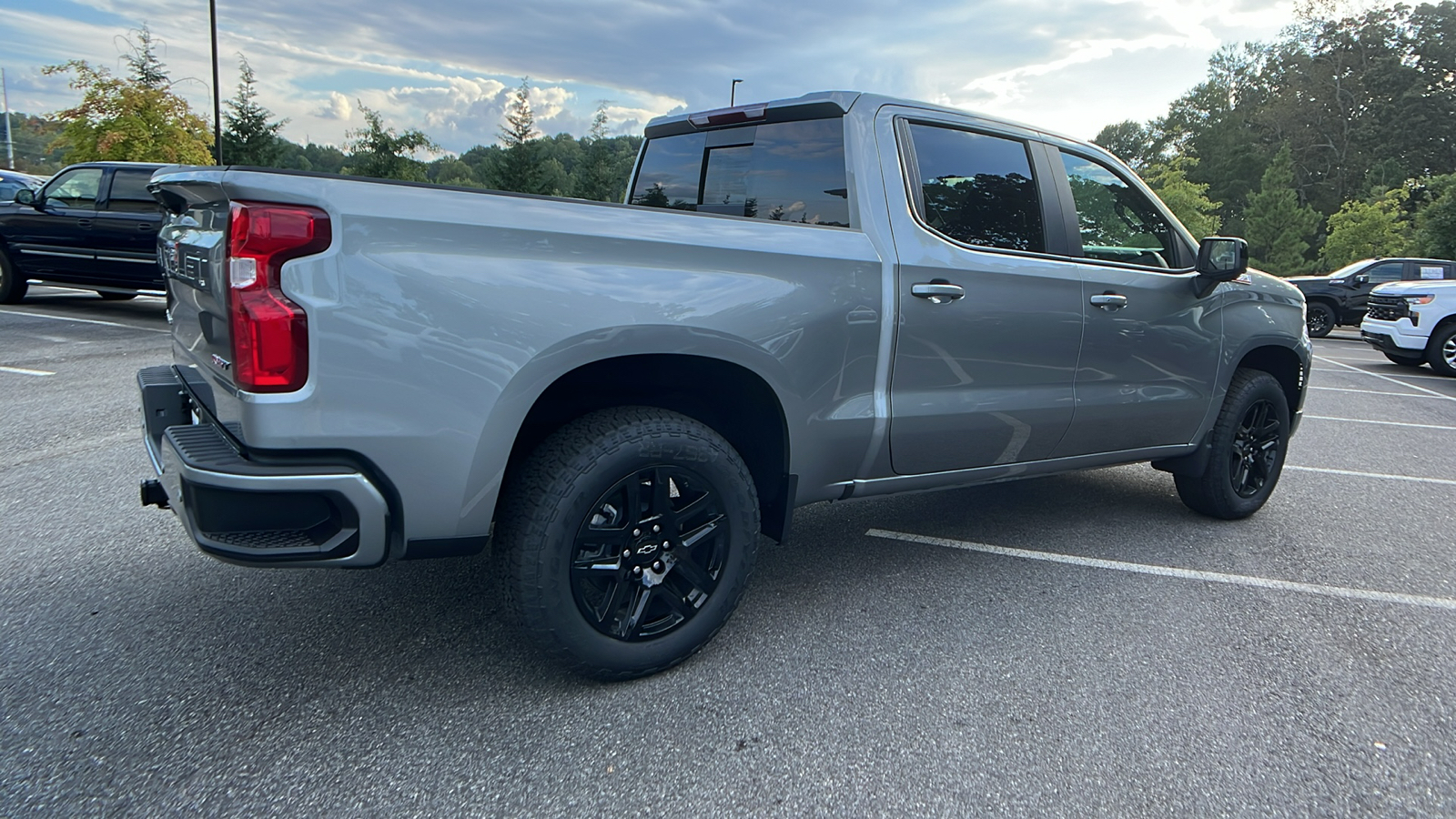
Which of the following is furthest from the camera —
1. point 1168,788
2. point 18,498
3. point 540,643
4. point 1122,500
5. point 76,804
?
point 1122,500

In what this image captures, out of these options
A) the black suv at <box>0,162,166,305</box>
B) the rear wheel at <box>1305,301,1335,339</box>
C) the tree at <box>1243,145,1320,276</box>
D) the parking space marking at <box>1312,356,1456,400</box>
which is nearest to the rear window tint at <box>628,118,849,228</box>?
the black suv at <box>0,162,166,305</box>

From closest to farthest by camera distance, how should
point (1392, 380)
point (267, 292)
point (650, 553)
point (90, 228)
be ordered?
point (267, 292)
point (650, 553)
point (90, 228)
point (1392, 380)

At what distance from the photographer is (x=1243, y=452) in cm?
471

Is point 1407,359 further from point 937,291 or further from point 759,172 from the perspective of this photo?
point 759,172

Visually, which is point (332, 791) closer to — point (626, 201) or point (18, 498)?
point (626, 201)

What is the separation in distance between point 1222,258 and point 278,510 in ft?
12.7

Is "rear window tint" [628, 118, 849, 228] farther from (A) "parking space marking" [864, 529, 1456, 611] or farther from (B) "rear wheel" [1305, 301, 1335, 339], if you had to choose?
(B) "rear wheel" [1305, 301, 1335, 339]

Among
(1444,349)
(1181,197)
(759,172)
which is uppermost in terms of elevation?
(1181,197)

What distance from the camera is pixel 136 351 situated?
8688 mm

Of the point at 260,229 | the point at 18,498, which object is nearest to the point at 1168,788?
the point at 260,229

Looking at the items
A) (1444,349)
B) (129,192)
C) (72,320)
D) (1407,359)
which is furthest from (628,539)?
(1407,359)

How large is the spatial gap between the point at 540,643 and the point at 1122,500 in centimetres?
382

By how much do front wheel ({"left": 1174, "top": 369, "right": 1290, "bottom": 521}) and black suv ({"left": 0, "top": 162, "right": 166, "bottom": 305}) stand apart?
35.9ft

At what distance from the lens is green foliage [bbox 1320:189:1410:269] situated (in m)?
33.8
